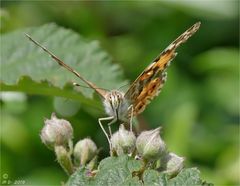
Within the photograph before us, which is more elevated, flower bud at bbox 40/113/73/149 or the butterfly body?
the butterfly body

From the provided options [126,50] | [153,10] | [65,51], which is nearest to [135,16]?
[153,10]

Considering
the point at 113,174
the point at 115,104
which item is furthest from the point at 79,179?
the point at 115,104

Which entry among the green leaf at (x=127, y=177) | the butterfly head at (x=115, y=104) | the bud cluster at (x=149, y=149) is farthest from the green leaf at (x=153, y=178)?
the butterfly head at (x=115, y=104)

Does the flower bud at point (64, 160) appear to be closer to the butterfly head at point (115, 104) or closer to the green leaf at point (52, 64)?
the butterfly head at point (115, 104)

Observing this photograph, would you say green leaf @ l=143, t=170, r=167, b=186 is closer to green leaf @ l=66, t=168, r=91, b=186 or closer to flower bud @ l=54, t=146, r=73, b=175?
green leaf @ l=66, t=168, r=91, b=186

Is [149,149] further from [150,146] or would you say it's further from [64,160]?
[64,160]

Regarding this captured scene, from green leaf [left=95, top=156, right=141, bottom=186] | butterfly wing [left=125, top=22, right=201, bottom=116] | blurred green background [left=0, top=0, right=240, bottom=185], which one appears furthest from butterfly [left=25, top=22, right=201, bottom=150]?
blurred green background [left=0, top=0, right=240, bottom=185]
